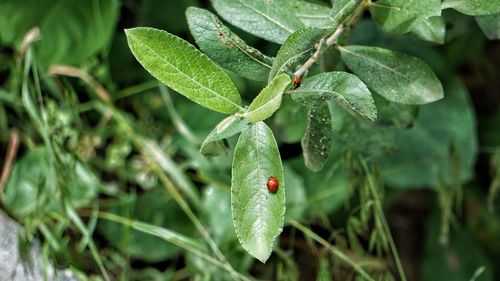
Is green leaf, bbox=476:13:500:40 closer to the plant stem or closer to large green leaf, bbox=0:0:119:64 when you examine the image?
the plant stem

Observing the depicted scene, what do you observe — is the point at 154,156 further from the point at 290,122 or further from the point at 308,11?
Result: the point at 308,11

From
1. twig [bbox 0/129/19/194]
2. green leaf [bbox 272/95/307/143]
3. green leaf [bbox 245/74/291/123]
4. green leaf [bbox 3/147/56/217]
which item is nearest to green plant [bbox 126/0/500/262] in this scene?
green leaf [bbox 245/74/291/123]

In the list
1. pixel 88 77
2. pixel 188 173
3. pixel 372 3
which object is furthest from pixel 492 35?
pixel 88 77

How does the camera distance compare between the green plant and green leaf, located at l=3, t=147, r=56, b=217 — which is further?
green leaf, located at l=3, t=147, r=56, b=217

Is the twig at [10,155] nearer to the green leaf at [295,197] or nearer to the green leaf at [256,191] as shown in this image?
the green leaf at [295,197]

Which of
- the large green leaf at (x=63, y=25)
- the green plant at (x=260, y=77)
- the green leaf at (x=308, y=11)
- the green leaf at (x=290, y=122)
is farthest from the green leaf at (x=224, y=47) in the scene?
the large green leaf at (x=63, y=25)

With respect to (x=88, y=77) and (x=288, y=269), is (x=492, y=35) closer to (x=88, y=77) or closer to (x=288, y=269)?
(x=288, y=269)
